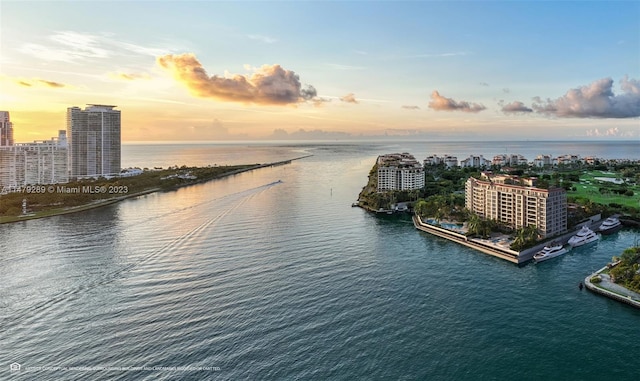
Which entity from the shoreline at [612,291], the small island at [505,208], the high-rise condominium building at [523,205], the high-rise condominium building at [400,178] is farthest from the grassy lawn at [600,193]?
the shoreline at [612,291]

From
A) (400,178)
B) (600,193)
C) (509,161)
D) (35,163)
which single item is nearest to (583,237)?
(600,193)

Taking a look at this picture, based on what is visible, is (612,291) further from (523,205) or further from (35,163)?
(35,163)

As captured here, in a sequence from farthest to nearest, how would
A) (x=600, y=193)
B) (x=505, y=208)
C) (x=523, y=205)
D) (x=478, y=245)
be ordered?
(x=600, y=193)
(x=505, y=208)
(x=523, y=205)
(x=478, y=245)

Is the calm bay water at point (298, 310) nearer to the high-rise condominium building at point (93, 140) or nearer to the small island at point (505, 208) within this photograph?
the small island at point (505, 208)

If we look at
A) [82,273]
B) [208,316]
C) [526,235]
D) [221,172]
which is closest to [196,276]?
[208,316]

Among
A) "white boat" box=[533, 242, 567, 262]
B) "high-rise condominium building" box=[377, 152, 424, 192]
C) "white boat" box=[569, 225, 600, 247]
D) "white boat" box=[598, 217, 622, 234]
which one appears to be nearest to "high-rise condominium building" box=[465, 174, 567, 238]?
"white boat" box=[569, 225, 600, 247]

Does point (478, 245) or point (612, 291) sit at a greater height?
point (478, 245)

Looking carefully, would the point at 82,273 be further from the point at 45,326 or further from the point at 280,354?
the point at 280,354
